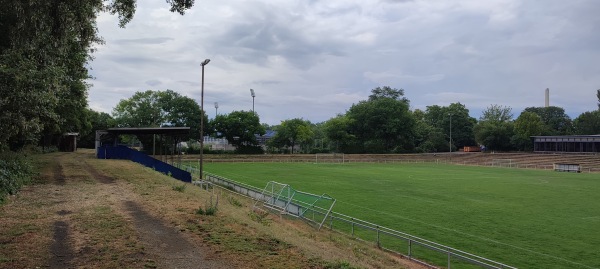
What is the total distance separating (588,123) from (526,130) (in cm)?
1992

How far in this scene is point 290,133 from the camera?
99812 millimetres

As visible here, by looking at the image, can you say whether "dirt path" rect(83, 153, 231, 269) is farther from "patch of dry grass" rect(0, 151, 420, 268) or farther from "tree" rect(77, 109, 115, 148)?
"tree" rect(77, 109, 115, 148)

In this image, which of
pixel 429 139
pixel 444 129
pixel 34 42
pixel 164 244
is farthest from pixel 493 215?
pixel 444 129

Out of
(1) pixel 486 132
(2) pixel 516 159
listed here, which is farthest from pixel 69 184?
(1) pixel 486 132

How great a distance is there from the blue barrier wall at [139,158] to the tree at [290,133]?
57819 millimetres

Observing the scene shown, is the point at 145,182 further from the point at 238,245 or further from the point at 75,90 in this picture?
the point at 238,245

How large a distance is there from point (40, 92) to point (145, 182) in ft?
32.5

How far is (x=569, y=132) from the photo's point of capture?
117375 millimetres

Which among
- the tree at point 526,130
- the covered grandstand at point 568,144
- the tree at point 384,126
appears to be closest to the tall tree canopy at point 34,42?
the tree at point 384,126

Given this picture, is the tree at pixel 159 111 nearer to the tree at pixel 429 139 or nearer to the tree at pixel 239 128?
the tree at pixel 239 128

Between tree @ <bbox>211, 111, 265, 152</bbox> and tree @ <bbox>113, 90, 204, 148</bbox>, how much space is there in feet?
9.55

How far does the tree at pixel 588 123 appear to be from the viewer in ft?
363

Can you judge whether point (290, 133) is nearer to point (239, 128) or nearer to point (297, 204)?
point (239, 128)

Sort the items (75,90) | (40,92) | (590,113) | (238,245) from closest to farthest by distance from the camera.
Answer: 1. (238,245)
2. (40,92)
3. (75,90)
4. (590,113)
